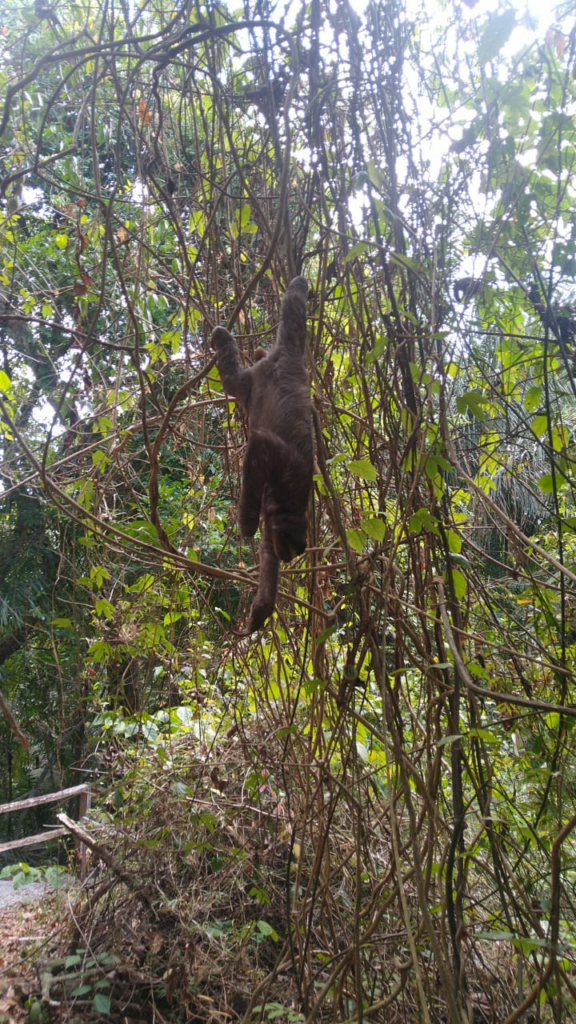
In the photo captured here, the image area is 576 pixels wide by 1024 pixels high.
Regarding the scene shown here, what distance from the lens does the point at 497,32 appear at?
1.86 m

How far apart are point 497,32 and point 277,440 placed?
1360 millimetres

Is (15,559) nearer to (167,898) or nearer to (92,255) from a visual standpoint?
(92,255)

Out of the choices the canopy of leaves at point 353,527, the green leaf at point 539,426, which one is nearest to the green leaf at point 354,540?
the canopy of leaves at point 353,527

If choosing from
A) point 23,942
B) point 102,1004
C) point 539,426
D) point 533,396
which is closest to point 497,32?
point 533,396

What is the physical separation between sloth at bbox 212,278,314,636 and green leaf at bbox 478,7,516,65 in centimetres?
85

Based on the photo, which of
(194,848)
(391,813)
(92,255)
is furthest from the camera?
(92,255)

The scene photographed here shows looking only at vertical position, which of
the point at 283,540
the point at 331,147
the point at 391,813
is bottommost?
the point at 391,813

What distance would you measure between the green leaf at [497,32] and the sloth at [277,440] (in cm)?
85

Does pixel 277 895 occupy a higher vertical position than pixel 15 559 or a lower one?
lower

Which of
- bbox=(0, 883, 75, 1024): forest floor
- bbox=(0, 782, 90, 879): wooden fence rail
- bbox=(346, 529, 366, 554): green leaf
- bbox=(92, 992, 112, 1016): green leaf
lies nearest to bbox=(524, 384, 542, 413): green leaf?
bbox=(346, 529, 366, 554): green leaf

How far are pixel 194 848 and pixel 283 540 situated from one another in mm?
2212

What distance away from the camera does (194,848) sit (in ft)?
10.7

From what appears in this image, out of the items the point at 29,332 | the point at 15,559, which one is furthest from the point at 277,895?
the point at 29,332

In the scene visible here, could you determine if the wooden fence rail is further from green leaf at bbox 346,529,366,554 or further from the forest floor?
green leaf at bbox 346,529,366,554
